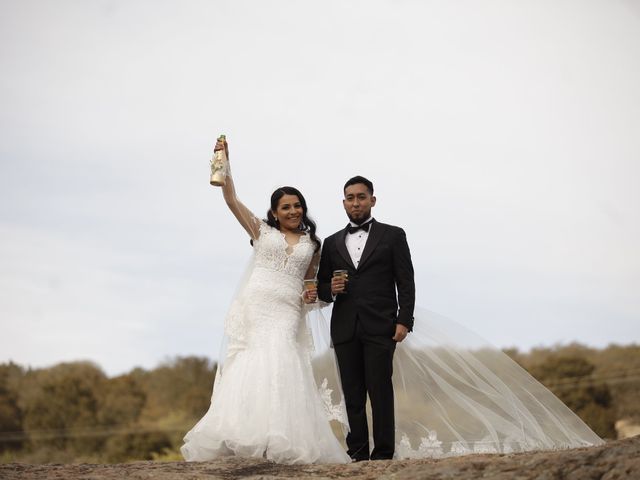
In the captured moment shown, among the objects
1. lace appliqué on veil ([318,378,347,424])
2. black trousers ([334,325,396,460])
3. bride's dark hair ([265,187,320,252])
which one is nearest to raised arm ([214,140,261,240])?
bride's dark hair ([265,187,320,252])

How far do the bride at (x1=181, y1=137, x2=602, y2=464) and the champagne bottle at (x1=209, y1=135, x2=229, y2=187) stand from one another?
7 centimetres

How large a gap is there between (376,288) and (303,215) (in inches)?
42.1

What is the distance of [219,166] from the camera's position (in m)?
7.85

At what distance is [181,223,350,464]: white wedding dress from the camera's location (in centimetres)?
731

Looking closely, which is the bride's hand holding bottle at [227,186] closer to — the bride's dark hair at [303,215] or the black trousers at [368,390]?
the bride's dark hair at [303,215]

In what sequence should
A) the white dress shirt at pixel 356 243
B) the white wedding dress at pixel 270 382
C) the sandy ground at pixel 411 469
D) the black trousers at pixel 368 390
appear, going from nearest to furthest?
the sandy ground at pixel 411 469, the white wedding dress at pixel 270 382, the black trousers at pixel 368 390, the white dress shirt at pixel 356 243

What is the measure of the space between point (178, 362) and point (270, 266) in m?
18.5

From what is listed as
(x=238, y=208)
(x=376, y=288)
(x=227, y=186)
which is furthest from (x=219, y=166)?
(x=376, y=288)

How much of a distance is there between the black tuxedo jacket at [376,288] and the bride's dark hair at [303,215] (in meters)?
0.35

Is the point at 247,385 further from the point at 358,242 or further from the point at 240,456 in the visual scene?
the point at 358,242

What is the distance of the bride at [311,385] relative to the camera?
24.3 feet

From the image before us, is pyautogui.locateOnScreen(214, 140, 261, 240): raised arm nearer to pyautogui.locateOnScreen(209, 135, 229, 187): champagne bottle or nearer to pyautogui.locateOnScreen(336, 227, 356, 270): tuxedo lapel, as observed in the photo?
pyautogui.locateOnScreen(209, 135, 229, 187): champagne bottle

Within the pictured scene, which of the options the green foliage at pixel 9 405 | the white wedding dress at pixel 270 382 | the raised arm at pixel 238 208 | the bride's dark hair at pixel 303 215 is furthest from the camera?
the green foliage at pixel 9 405

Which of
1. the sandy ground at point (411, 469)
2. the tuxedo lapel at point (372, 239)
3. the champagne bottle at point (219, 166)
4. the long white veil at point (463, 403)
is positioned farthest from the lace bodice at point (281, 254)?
the sandy ground at point (411, 469)
